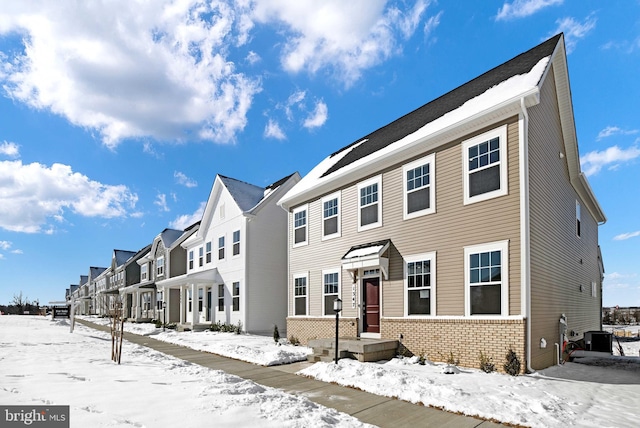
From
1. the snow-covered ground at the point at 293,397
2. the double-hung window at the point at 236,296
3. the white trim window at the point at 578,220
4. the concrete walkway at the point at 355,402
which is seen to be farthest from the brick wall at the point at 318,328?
the white trim window at the point at 578,220

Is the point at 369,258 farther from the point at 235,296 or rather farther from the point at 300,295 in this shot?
the point at 235,296

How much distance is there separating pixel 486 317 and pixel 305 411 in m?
5.47

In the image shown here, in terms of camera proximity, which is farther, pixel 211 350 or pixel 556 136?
pixel 211 350

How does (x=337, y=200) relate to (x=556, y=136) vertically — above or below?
below

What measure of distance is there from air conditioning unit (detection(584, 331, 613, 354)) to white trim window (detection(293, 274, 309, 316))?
383 inches

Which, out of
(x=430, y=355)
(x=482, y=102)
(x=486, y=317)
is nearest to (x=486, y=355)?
(x=486, y=317)

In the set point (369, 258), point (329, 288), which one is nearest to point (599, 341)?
point (369, 258)

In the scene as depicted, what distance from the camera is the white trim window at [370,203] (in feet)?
43.1

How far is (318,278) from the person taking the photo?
15.5 metres

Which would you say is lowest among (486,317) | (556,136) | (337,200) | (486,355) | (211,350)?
(211,350)

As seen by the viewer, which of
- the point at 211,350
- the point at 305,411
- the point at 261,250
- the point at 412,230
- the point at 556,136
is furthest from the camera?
the point at 261,250

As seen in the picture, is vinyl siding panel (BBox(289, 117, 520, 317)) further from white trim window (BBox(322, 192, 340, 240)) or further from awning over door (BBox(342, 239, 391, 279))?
white trim window (BBox(322, 192, 340, 240))

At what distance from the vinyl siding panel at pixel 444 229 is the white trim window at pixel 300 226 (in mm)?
2417

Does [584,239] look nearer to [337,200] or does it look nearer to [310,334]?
[337,200]
